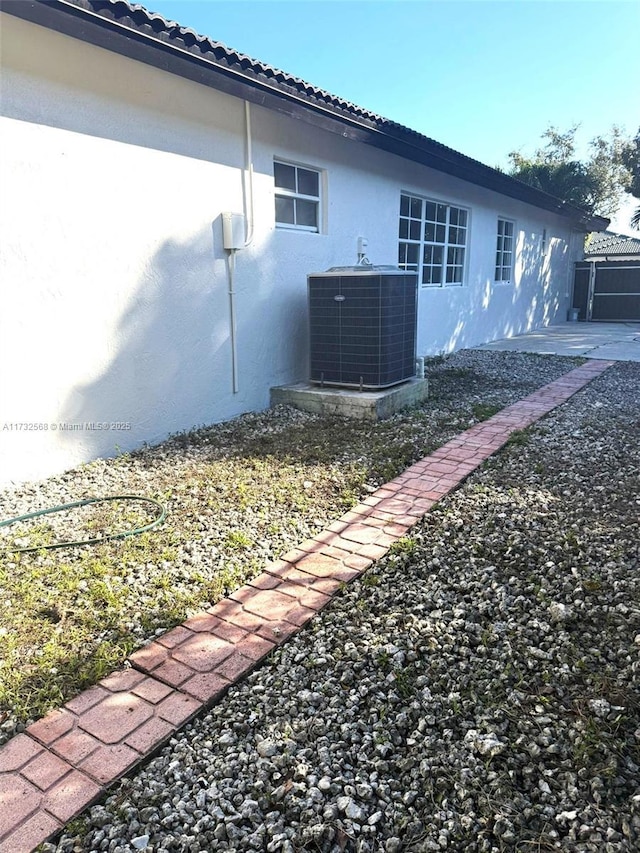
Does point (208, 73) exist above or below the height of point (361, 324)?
above

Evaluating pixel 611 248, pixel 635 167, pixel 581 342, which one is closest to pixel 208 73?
pixel 581 342

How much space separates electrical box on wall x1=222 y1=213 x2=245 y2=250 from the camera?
213 inches

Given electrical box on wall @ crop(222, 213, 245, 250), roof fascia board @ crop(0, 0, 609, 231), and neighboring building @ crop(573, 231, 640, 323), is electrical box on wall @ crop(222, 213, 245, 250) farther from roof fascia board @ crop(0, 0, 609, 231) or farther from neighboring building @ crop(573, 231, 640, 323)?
neighboring building @ crop(573, 231, 640, 323)

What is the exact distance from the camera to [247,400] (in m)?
6.10

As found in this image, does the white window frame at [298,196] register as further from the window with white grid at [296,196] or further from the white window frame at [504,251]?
the white window frame at [504,251]

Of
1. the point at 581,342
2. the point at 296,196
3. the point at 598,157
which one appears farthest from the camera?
the point at 598,157

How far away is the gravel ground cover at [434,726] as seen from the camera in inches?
61.7

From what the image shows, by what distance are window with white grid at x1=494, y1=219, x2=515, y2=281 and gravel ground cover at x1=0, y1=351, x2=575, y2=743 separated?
7701 mm

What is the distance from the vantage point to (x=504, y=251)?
12.9 meters

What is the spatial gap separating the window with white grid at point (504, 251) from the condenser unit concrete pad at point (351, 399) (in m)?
7.37

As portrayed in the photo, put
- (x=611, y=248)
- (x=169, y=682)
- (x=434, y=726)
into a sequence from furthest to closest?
(x=611, y=248), (x=169, y=682), (x=434, y=726)

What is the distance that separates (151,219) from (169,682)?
153 inches

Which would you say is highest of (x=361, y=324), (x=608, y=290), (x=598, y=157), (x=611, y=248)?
(x=598, y=157)

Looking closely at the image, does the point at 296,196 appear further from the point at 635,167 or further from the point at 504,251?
the point at 635,167
